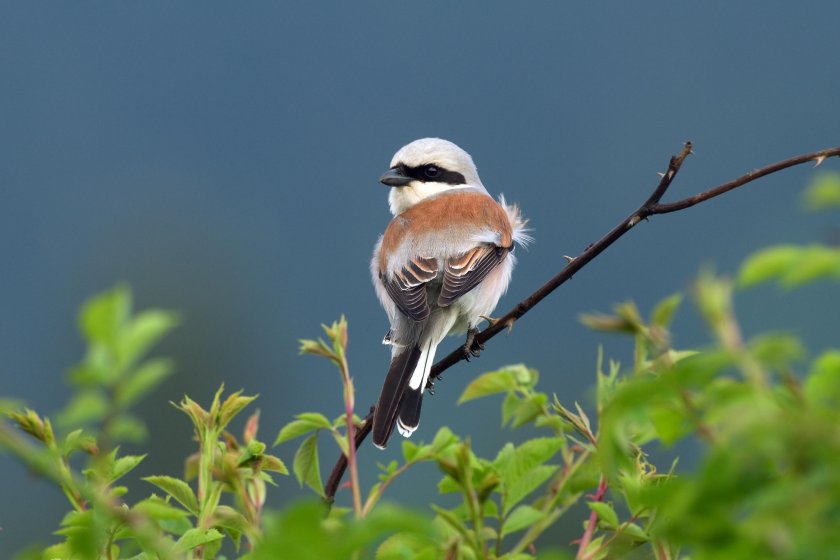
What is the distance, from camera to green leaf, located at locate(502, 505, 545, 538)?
0.96m

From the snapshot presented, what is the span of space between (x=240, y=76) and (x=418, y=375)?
81.5m

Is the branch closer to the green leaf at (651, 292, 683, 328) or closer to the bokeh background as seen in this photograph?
the green leaf at (651, 292, 683, 328)

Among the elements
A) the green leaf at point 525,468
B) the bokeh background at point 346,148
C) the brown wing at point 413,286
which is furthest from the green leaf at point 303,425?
the bokeh background at point 346,148

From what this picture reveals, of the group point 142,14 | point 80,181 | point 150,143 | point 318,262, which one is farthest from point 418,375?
point 142,14

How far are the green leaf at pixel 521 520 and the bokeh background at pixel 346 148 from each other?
29.6 metres

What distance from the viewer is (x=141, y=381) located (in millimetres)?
671

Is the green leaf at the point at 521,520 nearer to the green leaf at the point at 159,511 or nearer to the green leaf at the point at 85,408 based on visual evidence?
the green leaf at the point at 159,511

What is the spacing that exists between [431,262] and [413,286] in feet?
0.50

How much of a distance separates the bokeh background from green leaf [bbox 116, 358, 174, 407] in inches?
1173

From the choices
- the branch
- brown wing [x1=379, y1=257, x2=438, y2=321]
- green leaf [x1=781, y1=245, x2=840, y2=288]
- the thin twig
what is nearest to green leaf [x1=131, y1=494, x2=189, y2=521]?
the thin twig

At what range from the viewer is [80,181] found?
65062 millimetres

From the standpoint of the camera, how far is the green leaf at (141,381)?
2.19 ft

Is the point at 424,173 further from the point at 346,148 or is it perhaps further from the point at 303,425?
the point at 346,148

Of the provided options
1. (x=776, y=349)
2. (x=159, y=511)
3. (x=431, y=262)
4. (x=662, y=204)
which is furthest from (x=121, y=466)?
(x=431, y=262)
